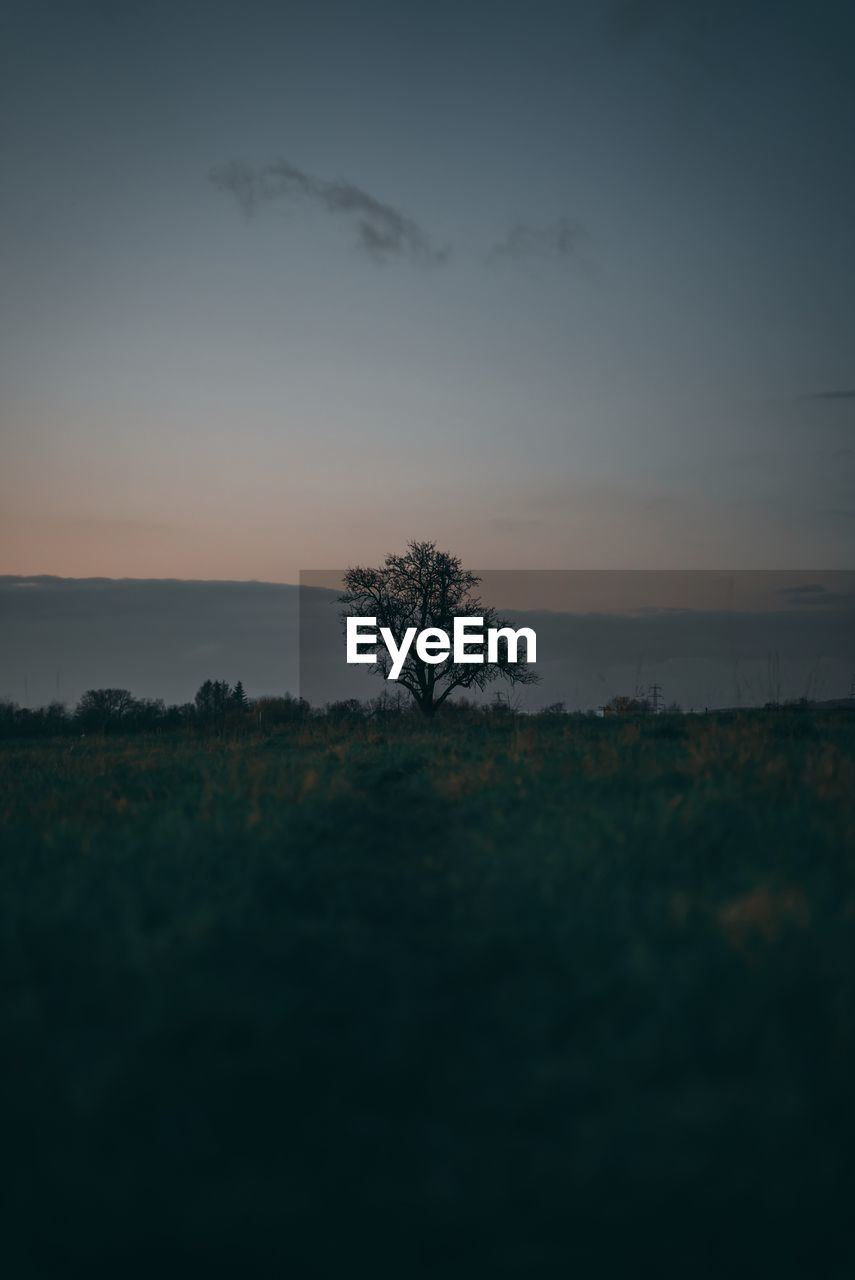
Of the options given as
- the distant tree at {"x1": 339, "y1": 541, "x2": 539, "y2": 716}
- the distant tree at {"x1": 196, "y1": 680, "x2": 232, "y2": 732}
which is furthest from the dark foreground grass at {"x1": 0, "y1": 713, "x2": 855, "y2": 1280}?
the distant tree at {"x1": 339, "y1": 541, "x2": 539, "y2": 716}

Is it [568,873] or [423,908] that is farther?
[568,873]

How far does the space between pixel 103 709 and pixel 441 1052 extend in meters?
26.8

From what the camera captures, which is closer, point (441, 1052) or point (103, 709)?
point (441, 1052)

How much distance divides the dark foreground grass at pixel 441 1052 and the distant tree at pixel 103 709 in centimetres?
2133

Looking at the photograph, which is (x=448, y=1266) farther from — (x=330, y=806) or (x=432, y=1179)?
(x=330, y=806)

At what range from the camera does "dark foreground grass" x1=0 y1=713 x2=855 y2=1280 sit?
2.35 metres

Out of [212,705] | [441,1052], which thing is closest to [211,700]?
[212,705]

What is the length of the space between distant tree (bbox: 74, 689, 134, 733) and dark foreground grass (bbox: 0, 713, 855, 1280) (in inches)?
840

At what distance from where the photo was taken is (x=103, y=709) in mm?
27016

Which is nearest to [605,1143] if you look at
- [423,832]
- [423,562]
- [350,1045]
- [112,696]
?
[350,1045]

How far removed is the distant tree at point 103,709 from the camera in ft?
83.0

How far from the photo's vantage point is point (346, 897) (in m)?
4.48

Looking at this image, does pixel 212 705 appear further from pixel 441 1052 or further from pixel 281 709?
pixel 441 1052

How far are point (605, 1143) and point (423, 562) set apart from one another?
37.3m
